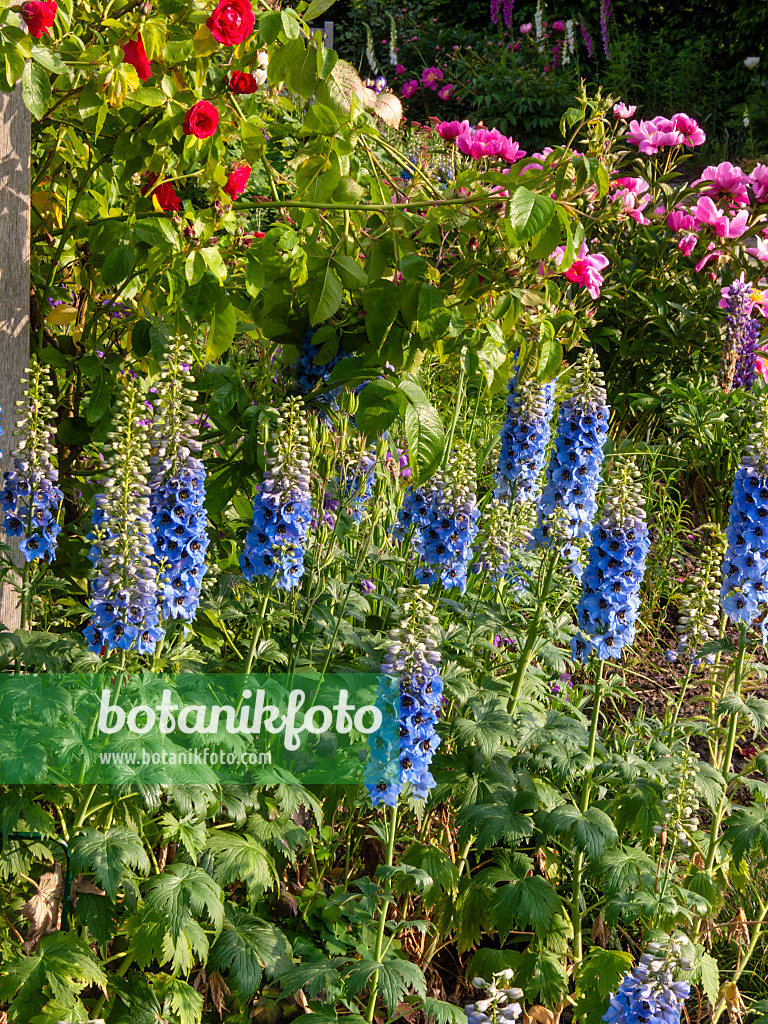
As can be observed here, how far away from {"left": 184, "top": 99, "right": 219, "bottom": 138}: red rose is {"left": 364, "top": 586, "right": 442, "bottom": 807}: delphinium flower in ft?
4.03

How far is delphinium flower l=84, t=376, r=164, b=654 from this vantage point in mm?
1942

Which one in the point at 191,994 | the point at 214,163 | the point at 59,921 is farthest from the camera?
the point at 214,163

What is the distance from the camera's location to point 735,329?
470 centimetres

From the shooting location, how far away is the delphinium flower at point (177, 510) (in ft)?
6.95

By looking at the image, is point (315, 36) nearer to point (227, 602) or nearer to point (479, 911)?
point (227, 602)

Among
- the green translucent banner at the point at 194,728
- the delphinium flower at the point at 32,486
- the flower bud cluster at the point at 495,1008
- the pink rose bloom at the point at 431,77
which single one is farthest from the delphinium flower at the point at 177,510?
the pink rose bloom at the point at 431,77

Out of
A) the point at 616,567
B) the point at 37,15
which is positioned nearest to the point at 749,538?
the point at 616,567

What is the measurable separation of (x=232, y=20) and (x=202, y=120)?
0.23 metres

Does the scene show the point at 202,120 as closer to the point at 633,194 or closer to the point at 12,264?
the point at 12,264

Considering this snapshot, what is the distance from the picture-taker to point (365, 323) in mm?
2625

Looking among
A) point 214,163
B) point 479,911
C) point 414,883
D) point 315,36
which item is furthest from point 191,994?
point 315,36

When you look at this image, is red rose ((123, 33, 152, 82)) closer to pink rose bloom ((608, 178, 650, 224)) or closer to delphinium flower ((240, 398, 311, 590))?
delphinium flower ((240, 398, 311, 590))

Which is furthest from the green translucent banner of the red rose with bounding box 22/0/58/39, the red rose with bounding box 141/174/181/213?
the red rose with bounding box 22/0/58/39

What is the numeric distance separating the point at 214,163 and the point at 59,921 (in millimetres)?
1873
